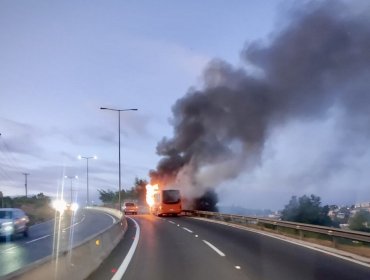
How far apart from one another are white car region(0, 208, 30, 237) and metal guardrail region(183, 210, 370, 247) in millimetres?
13859

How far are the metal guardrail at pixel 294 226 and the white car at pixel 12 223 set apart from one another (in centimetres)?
1386

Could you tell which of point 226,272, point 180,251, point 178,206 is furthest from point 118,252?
point 178,206

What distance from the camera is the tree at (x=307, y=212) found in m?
35.3

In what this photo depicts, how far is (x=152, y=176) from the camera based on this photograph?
68.9 meters

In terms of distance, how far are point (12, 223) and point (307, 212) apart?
66.1ft

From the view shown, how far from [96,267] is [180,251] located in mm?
4950

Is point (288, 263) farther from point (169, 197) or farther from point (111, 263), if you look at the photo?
point (169, 197)

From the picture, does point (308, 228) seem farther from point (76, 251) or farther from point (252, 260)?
point (76, 251)

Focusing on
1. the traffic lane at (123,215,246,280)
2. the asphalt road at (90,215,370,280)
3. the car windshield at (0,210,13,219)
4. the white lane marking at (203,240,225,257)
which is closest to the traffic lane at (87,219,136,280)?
the asphalt road at (90,215,370,280)

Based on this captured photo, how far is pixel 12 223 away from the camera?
28297 millimetres

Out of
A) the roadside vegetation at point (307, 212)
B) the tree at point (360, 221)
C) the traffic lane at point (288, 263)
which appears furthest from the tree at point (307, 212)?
the traffic lane at point (288, 263)

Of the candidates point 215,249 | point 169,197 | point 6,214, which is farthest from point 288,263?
point 169,197

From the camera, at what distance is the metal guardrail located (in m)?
16.4

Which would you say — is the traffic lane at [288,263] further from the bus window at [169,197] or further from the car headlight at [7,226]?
the bus window at [169,197]
